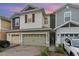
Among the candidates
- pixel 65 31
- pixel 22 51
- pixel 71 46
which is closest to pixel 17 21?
pixel 22 51

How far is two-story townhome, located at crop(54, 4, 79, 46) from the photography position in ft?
16.1

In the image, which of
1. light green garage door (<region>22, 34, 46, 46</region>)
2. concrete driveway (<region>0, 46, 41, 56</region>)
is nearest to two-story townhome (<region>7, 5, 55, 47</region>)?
light green garage door (<region>22, 34, 46, 46</region>)

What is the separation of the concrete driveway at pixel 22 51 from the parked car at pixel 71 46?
→ 1.96ft

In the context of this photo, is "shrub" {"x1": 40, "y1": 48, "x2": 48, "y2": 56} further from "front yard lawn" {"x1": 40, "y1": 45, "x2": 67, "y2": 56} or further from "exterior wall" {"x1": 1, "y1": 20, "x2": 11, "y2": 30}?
"exterior wall" {"x1": 1, "y1": 20, "x2": 11, "y2": 30}

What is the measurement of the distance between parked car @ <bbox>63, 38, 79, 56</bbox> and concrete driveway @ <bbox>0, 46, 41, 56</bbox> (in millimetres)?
597

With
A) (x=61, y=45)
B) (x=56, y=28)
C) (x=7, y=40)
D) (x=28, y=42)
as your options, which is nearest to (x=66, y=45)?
(x=61, y=45)

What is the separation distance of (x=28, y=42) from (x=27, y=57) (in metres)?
0.37

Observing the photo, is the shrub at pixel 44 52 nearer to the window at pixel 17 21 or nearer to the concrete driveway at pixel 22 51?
the concrete driveway at pixel 22 51

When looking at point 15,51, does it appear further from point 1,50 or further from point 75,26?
point 75,26

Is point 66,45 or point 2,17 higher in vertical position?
point 2,17

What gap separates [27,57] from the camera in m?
4.95

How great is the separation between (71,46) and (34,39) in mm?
836

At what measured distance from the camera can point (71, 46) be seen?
4895 mm

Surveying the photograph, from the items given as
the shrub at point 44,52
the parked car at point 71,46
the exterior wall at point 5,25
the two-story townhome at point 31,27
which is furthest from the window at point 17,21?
the parked car at point 71,46
